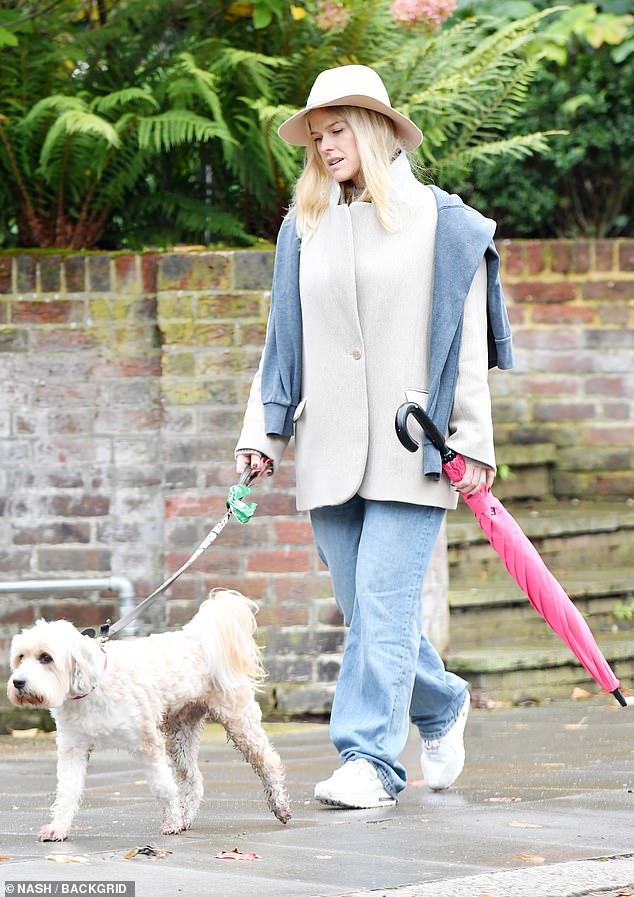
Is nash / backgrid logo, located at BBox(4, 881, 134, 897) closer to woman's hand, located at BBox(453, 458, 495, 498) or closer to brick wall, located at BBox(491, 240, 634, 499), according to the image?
woman's hand, located at BBox(453, 458, 495, 498)

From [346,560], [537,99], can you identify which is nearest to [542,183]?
[537,99]

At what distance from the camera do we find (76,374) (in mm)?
7453

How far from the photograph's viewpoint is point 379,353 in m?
4.94

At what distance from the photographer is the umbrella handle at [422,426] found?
4.76 m

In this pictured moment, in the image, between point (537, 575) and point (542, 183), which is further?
point (542, 183)

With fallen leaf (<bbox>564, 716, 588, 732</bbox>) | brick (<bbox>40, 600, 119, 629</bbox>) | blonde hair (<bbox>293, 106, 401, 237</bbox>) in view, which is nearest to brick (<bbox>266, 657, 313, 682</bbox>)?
brick (<bbox>40, 600, 119, 629</bbox>)

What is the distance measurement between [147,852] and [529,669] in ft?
12.2

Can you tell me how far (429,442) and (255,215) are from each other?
3403 mm


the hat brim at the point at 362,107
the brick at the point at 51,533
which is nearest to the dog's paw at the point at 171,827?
the hat brim at the point at 362,107

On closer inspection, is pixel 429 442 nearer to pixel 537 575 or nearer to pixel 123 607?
pixel 537 575

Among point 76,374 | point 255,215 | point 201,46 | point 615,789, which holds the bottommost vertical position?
point 615,789

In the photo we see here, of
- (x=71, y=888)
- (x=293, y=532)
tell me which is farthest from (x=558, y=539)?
(x=71, y=888)

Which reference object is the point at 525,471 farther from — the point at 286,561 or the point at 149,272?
the point at 149,272

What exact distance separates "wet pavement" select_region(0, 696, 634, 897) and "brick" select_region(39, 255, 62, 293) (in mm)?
2133
